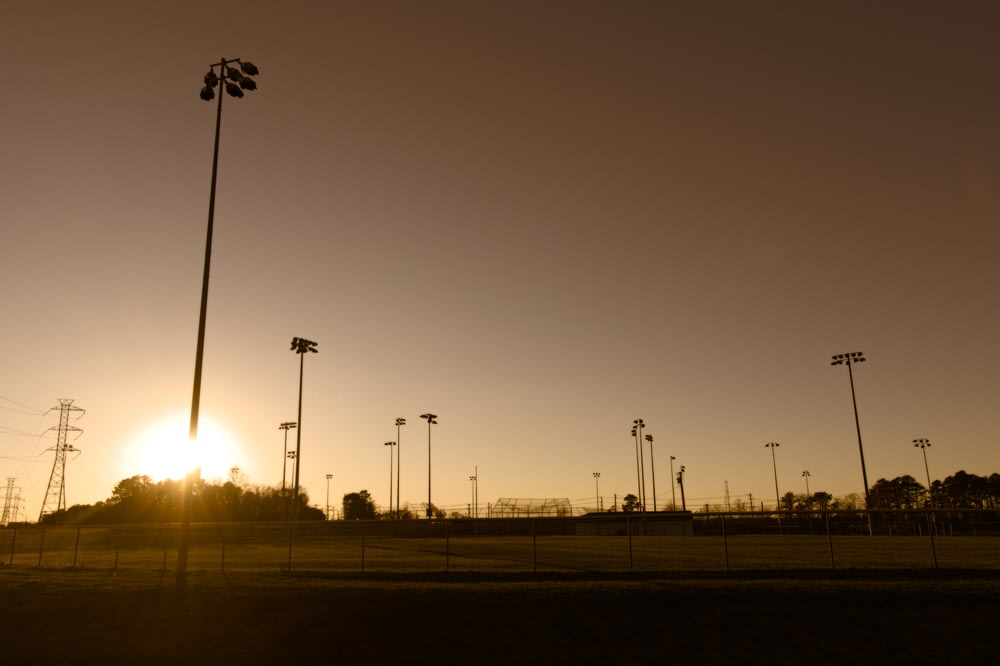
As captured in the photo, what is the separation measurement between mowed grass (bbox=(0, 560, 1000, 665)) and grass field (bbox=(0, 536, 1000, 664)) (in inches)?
1.9

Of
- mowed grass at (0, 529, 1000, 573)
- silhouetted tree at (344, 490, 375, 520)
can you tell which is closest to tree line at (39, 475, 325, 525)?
silhouetted tree at (344, 490, 375, 520)

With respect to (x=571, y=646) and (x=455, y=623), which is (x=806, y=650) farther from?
(x=455, y=623)

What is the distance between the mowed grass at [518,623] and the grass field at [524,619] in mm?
49

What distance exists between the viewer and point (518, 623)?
16.3 metres

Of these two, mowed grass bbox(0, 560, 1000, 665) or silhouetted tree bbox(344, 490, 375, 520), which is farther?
silhouetted tree bbox(344, 490, 375, 520)

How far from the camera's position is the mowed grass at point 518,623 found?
14.5 metres

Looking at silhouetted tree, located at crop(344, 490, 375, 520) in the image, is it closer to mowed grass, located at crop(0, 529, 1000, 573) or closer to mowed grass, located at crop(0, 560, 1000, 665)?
mowed grass, located at crop(0, 529, 1000, 573)

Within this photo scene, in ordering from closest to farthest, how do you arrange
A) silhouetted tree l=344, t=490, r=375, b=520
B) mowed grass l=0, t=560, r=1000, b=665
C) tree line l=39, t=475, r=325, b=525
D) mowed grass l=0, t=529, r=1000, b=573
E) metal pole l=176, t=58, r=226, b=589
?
1. mowed grass l=0, t=560, r=1000, b=665
2. metal pole l=176, t=58, r=226, b=589
3. mowed grass l=0, t=529, r=1000, b=573
4. tree line l=39, t=475, r=325, b=525
5. silhouetted tree l=344, t=490, r=375, b=520

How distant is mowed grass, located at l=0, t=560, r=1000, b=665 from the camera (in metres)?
14.5

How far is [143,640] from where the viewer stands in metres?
16.4

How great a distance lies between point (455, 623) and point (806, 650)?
25.0 ft

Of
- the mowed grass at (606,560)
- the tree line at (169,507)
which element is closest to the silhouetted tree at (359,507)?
the tree line at (169,507)

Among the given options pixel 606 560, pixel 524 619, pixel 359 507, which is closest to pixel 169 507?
pixel 359 507

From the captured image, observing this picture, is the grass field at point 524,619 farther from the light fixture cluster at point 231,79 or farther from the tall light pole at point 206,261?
the light fixture cluster at point 231,79
